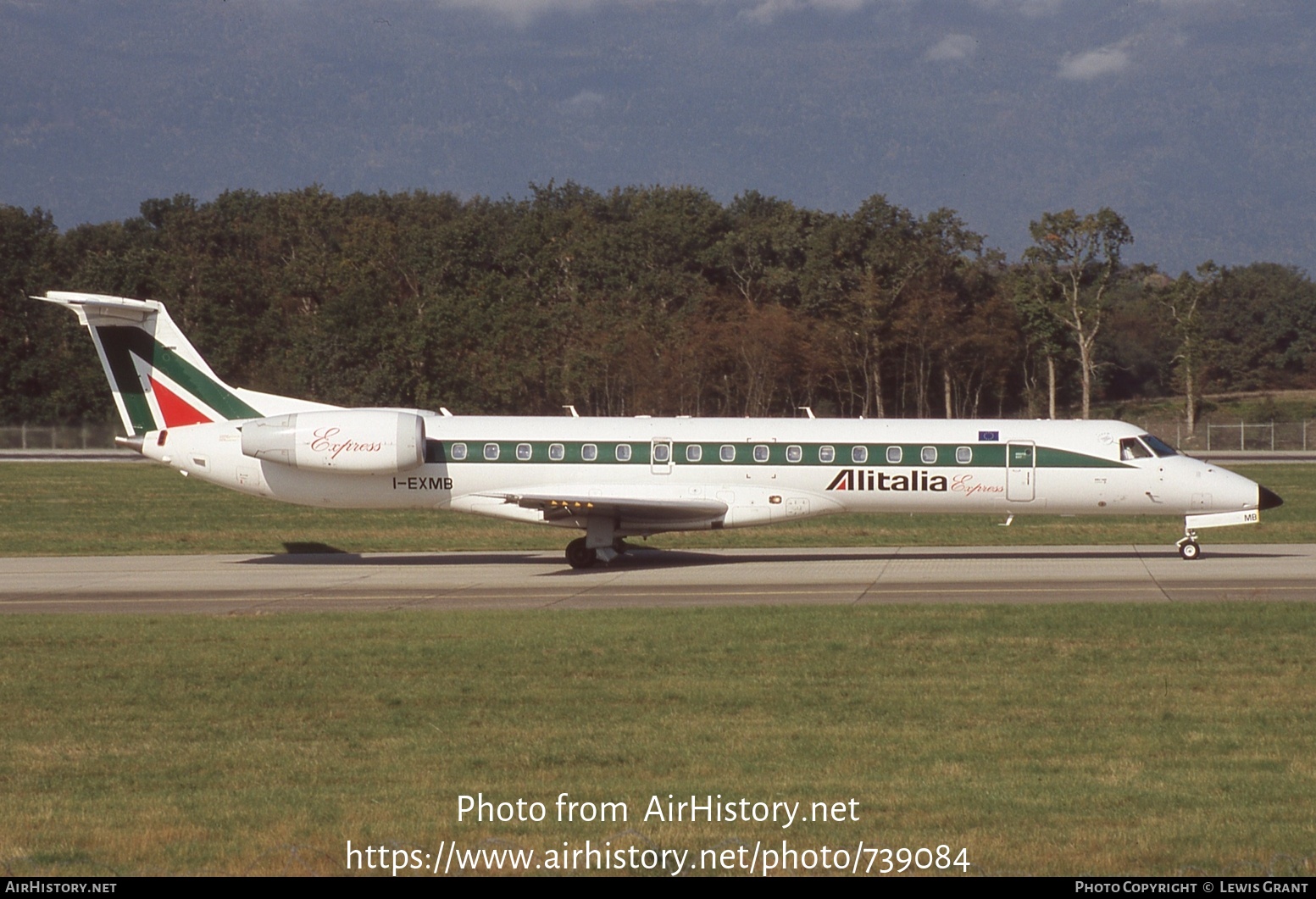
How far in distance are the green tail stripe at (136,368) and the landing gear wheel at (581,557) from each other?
8023 millimetres

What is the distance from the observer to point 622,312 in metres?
69.2

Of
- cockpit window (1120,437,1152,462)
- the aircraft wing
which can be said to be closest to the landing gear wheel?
the aircraft wing

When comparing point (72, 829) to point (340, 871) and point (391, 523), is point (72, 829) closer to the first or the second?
point (340, 871)

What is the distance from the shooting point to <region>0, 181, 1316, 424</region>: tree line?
212 feet

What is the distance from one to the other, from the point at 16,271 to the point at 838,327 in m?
47.6

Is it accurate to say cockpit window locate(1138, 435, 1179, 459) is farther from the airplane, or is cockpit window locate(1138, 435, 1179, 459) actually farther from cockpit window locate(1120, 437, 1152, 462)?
cockpit window locate(1120, 437, 1152, 462)

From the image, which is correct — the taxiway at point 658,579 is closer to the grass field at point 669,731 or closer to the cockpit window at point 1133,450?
the grass field at point 669,731

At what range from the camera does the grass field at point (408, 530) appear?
98.0ft

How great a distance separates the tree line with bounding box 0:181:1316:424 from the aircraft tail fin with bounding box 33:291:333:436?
1341 inches

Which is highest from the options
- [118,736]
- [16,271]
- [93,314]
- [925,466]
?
[16,271]

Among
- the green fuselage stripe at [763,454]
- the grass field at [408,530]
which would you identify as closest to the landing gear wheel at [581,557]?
the green fuselage stripe at [763,454]

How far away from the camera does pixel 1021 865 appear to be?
7465mm

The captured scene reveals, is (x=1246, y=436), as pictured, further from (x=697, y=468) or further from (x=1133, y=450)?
(x=697, y=468)

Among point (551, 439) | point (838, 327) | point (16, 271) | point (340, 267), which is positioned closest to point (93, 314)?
point (551, 439)
